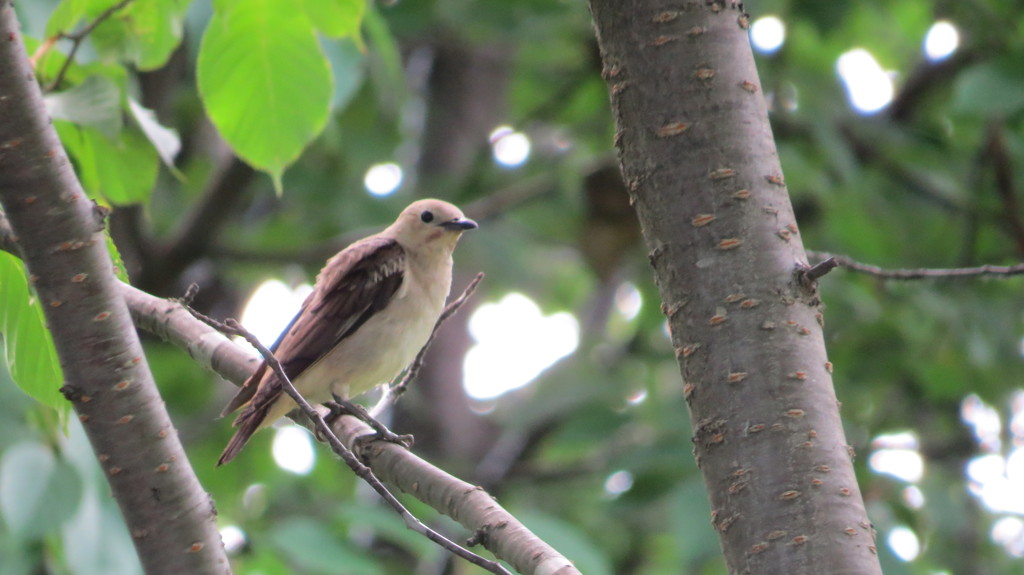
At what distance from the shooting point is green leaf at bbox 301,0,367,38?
10.4 feet

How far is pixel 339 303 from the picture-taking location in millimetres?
4797

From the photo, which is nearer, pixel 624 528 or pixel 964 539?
pixel 964 539

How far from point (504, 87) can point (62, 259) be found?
7.25m

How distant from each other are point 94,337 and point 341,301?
254 cm

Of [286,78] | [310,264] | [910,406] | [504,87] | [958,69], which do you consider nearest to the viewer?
[286,78]

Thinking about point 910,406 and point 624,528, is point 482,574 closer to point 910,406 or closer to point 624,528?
point 624,528

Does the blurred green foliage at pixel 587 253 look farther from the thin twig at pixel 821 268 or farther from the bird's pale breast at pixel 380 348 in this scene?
the thin twig at pixel 821 268

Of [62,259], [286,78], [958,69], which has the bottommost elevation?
[62,259]

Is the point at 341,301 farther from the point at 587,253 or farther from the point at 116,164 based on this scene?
the point at 587,253

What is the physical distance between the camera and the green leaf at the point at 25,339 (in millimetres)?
2609

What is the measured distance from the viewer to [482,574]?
21.5ft

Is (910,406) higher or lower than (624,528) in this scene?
higher

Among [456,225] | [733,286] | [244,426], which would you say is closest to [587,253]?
[456,225]

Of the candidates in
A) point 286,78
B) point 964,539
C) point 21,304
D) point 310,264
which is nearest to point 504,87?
point 310,264
